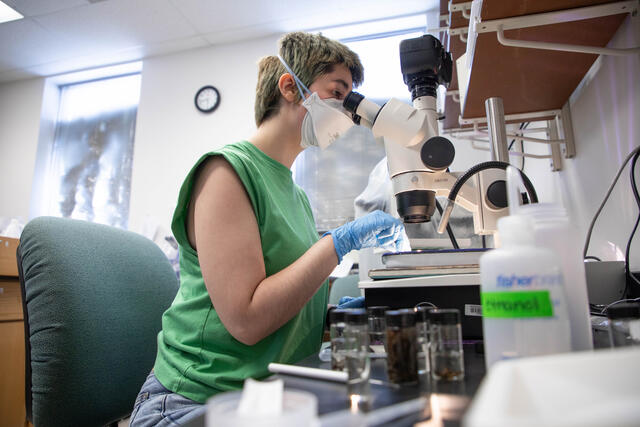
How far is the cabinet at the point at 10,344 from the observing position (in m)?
1.85

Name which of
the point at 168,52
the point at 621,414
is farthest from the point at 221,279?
the point at 168,52

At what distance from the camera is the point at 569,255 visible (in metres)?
0.42

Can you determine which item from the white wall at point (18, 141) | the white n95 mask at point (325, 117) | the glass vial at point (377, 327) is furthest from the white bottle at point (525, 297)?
the white wall at point (18, 141)

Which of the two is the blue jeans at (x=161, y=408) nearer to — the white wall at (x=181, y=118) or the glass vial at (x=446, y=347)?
the glass vial at (x=446, y=347)

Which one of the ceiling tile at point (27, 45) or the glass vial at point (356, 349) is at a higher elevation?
the ceiling tile at point (27, 45)

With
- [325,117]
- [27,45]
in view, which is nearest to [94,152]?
[27,45]

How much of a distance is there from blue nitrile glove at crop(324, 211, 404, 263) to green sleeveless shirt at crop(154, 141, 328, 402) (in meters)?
0.12

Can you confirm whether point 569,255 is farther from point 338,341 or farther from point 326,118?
point 326,118

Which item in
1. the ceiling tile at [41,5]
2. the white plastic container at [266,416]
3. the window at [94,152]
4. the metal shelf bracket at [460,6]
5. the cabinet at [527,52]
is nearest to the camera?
the white plastic container at [266,416]

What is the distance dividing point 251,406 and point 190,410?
51cm

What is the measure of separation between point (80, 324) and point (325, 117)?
67cm

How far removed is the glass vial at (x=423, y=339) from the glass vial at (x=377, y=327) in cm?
11

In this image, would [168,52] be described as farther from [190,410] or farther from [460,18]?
[190,410]

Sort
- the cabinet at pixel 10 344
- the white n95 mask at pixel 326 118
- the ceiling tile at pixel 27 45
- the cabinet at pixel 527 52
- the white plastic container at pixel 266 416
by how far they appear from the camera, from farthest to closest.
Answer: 1. the ceiling tile at pixel 27 45
2. the cabinet at pixel 10 344
3. the white n95 mask at pixel 326 118
4. the cabinet at pixel 527 52
5. the white plastic container at pixel 266 416
